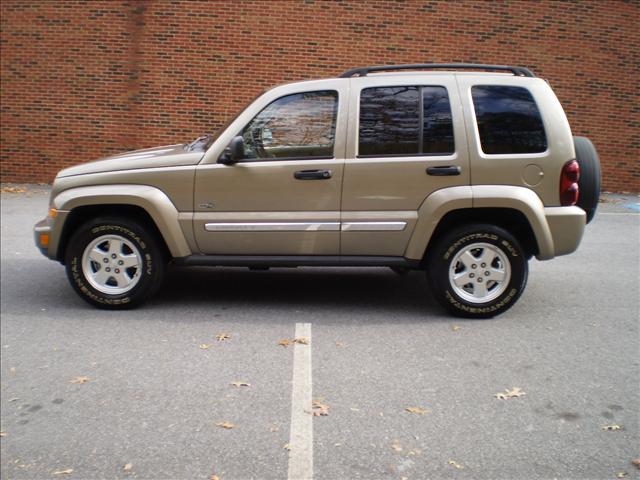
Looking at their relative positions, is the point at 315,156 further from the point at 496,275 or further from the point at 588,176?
the point at 588,176

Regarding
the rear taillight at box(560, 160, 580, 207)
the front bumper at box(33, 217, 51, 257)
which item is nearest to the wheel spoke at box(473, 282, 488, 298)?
the rear taillight at box(560, 160, 580, 207)

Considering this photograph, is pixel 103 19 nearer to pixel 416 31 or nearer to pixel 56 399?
pixel 416 31

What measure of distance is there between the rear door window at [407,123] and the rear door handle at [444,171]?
135mm

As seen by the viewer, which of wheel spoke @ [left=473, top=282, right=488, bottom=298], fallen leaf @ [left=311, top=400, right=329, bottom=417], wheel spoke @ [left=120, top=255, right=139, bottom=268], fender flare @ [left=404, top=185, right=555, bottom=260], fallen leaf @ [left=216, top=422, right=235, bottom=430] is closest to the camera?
fallen leaf @ [left=216, top=422, right=235, bottom=430]

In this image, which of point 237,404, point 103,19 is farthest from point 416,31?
point 237,404

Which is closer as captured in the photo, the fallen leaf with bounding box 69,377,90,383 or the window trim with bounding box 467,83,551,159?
the fallen leaf with bounding box 69,377,90,383

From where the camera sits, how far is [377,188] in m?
5.19

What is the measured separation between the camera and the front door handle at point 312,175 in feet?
17.0

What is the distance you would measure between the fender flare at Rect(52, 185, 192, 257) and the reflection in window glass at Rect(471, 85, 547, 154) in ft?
8.87

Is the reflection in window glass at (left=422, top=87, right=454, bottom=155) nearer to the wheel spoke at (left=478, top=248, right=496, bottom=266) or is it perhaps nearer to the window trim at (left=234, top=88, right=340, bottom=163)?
the window trim at (left=234, top=88, right=340, bottom=163)

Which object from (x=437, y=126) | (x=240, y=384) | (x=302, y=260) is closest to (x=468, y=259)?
(x=437, y=126)

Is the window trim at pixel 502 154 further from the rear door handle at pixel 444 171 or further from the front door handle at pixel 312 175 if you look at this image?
the front door handle at pixel 312 175

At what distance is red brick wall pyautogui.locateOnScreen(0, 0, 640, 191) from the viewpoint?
40.0 feet

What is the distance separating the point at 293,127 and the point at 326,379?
A: 2.23 metres
